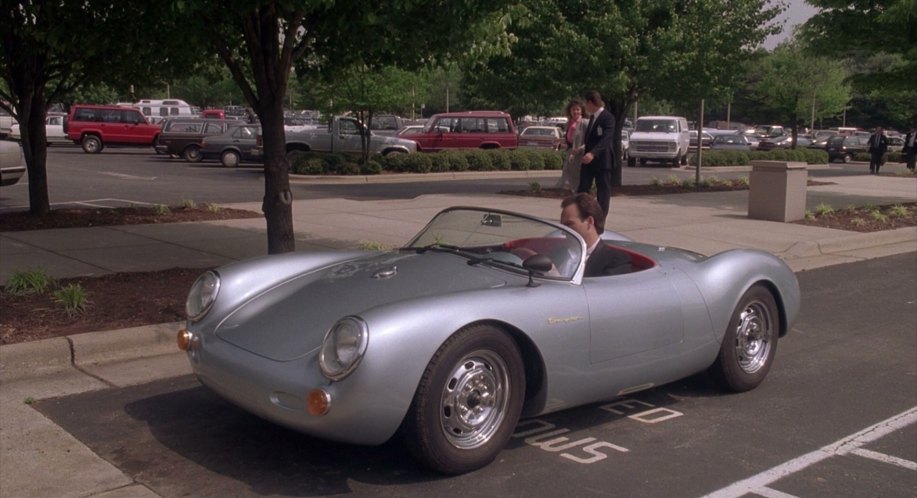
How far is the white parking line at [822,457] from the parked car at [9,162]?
13507 mm

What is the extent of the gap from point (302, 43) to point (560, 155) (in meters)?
22.1

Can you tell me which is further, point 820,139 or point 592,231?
point 820,139

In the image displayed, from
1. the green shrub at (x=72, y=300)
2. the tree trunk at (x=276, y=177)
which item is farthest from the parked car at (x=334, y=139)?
the green shrub at (x=72, y=300)

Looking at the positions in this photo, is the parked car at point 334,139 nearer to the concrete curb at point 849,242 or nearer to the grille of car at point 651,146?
the grille of car at point 651,146

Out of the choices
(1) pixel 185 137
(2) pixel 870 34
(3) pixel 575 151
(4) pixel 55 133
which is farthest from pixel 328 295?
(4) pixel 55 133

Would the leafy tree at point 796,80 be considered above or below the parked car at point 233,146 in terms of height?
above

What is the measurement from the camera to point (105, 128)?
113 ft

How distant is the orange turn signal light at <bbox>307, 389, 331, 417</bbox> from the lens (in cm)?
407

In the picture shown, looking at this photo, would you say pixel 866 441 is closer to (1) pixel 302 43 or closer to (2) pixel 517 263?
(2) pixel 517 263

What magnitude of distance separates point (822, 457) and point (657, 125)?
3166 centimetres

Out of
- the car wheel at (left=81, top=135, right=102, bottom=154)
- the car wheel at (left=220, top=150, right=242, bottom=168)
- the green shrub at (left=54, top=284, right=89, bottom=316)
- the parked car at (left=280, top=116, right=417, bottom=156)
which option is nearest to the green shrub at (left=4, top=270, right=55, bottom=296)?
the green shrub at (left=54, top=284, right=89, bottom=316)

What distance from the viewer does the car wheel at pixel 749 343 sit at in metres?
5.83

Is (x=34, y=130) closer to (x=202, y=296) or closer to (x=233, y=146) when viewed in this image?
(x=202, y=296)

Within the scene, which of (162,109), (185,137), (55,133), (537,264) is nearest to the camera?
(537,264)
